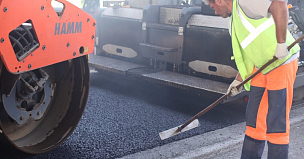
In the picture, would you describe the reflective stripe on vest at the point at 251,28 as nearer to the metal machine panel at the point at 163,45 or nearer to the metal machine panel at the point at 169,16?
the metal machine panel at the point at 163,45

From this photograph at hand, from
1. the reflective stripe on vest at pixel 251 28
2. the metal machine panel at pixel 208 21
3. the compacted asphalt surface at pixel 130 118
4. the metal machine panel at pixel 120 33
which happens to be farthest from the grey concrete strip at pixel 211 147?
the metal machine panel at pixel 120 33

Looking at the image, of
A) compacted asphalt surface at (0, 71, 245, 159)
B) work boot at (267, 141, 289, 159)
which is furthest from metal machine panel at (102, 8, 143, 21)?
work boot at (267, 141, 289, 159)

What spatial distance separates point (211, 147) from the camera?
3.61 meters

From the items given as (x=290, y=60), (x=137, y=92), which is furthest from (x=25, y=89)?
(x=137, y=92)

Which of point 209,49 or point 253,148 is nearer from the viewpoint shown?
point 253,148

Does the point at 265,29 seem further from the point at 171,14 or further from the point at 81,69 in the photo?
the point at 171,14

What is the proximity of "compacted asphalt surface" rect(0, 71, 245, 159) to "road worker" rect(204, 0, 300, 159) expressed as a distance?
1.15 m

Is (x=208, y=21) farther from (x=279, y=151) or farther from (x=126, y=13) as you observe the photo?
(x=279, y=151)

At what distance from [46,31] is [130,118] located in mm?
1877

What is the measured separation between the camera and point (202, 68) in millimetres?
5164

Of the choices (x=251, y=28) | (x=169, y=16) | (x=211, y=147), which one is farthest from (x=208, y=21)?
(x=251, y=28)

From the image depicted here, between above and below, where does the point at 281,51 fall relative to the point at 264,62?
above

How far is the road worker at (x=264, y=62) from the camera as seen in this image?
266cm

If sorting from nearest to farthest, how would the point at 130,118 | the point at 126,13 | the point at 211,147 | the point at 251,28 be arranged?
the point at 251,28
the point at 211,147
the point at 130,118
the point at 126,13
